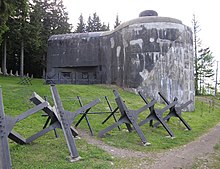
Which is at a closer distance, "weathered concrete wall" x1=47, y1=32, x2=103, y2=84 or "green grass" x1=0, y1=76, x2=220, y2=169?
"green grass" x1=0, y1=76, x2=220, y2=169

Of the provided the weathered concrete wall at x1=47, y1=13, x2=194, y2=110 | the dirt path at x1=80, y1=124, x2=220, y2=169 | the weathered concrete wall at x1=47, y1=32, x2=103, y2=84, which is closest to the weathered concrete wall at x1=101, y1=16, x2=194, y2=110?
the weathered concrete wall at x1=47, y1=13, x2=194, y2=110

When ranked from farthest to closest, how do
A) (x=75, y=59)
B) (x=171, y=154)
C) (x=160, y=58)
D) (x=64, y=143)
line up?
1. (x=75, y=59)
2. (x=160, y=58)
3. (x=171, y=154)
4. (x=64, y=143)

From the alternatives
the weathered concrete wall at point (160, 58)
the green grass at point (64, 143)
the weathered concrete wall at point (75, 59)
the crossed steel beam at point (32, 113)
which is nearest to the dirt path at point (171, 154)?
the green grass at point (64, 143)

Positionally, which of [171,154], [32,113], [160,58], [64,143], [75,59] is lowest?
[171,154]

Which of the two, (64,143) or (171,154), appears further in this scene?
(171,154)

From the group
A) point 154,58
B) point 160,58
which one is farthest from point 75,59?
point 160,58

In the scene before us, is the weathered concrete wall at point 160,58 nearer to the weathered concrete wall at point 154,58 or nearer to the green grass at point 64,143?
the weathered concrete wall at point 154,58

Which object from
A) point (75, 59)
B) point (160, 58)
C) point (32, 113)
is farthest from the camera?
point (75, 59)

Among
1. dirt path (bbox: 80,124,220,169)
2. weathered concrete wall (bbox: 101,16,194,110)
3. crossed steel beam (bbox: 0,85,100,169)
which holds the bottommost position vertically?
dirt path (bbox: 80,124,220,169)

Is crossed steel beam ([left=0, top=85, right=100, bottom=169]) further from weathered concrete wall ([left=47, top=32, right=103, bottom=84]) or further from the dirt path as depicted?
weathered concrete wall ([left=47, top=32, right=103, bottom=84])

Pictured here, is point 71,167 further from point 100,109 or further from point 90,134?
point 100,109

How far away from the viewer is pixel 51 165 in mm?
6000

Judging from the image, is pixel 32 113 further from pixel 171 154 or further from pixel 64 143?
pixel 171 154

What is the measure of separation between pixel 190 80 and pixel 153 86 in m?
3.48
